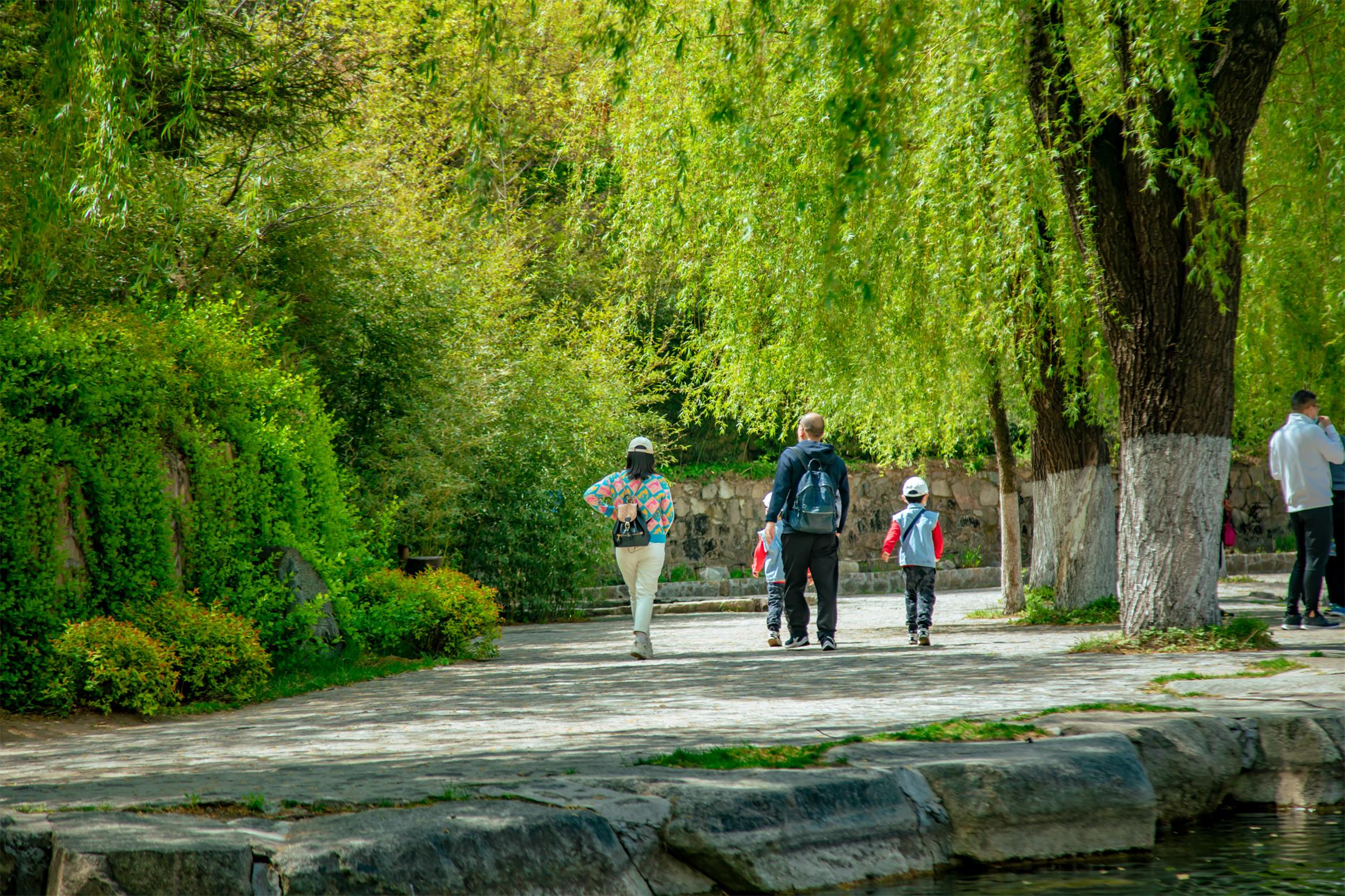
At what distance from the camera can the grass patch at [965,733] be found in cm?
560

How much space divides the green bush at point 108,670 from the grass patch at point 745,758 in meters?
3.90

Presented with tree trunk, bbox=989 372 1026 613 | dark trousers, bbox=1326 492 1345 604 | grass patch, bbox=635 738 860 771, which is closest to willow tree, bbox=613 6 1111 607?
tree trunk, bbox=989 372 1026 613

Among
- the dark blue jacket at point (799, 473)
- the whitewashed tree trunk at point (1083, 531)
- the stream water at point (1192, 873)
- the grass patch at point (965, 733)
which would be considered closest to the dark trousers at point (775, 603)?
the dark blue jacket at point (799, 473)

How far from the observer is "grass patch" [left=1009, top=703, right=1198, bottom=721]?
20.1ft

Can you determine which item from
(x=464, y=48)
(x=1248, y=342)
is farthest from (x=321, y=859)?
(x=464, y=48)

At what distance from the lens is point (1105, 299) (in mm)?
9695

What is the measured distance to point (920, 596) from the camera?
11938 mm

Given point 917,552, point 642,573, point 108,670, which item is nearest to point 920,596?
point 917,552

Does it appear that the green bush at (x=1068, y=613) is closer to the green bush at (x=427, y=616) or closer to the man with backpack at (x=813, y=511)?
the man with backpack at (x=813, y=511)

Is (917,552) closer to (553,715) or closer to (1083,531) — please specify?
(1083,531)

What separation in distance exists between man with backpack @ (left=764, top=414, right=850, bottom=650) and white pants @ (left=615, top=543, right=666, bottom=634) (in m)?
1.11

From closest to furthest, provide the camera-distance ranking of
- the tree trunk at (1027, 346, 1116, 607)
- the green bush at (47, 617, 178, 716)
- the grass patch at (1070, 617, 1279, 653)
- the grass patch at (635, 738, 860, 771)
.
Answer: the grass patch at (635, 738, 860, 771), the green bush at (47, 617, 178, 716), the grass patch at (1070, 617, 1279, 653), the tree trunk at (1027, 346, 1116, 607)

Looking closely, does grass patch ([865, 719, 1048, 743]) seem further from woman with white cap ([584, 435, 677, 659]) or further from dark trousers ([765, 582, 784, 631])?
dark trousers ([765, 582, 784, 631])

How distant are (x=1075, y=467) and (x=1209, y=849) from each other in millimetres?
8277
